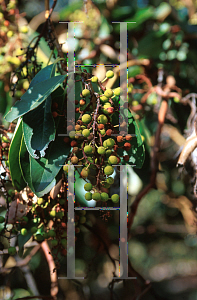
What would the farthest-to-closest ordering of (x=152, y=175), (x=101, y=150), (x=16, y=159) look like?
(x=152, y=175) < (x=16, y=159) < (x=101, y=150)

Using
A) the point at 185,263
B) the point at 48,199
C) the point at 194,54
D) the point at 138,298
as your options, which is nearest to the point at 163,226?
the point at 185,263

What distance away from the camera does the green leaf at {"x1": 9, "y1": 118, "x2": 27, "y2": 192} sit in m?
0.74

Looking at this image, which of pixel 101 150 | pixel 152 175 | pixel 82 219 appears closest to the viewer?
pixel 101 150

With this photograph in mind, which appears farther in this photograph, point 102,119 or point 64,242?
point 64,242

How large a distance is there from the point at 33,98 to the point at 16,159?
21 centimetres

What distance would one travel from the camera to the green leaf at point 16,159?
0.74 meters

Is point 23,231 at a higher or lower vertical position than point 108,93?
lower

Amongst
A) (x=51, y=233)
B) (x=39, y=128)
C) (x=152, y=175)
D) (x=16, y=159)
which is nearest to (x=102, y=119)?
(x=39, y=128)

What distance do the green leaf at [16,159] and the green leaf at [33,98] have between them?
0.09 metres

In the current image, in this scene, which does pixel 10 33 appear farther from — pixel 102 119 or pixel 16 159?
pixel 102 119

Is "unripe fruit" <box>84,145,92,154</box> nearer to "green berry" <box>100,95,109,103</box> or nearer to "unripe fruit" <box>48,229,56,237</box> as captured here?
"green berry" <box>100,95,109,103</box>

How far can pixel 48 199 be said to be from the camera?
85 cm

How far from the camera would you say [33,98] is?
650 mm

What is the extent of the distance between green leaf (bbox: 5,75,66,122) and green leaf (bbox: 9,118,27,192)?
0.28ft
